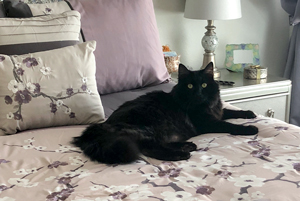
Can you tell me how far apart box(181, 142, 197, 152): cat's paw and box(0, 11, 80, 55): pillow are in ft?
2.35

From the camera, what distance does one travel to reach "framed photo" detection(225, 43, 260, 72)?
8.14 ft

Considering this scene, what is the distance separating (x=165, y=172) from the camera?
1.04 m

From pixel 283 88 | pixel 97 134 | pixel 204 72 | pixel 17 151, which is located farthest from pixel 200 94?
pixel 283 88

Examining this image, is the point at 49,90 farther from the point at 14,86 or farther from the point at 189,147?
the point at 189,147

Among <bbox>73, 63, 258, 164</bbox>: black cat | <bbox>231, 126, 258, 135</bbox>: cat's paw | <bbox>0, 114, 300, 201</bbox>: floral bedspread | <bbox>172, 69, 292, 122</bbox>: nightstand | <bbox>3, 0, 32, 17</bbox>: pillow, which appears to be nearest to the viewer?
<bbox>0, 114, 300, 201</bbox>: floral bedspread

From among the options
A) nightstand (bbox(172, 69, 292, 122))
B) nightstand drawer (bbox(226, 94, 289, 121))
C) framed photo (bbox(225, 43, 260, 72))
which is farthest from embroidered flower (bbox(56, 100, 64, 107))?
framed photo (bbox(225, 43, 260, 72))

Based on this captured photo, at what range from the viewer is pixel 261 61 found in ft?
9.20

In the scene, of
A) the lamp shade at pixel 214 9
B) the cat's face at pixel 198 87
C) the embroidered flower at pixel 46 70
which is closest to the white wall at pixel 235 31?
the lamp shade at pixel 214 9

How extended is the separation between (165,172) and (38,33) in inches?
33.8

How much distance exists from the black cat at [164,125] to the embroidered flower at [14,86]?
0.31 meters

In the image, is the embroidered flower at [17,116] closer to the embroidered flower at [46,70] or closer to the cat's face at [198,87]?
the embroidered flower at [46,70]

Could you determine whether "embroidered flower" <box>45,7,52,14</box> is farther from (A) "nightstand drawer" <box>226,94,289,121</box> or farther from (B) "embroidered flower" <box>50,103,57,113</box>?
(A) "nightstand drawer" <box>226,94,289,121</box>

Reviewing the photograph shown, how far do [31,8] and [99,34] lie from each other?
34 centimetres

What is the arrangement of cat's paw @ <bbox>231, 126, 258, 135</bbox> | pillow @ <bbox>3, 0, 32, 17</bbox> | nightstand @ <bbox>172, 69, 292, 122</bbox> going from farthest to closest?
nightstand @ <bbox>172, 69, 292, 122</bbox> < pillow @ <bbox>3, 0, 32, 17</bbox> < cat's paw @ <bbox>231, 126, 258, 135</bbox>
